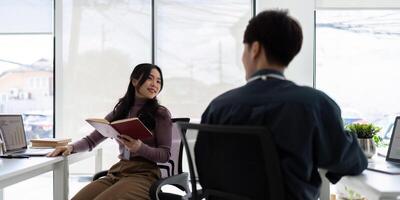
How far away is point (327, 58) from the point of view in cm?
442

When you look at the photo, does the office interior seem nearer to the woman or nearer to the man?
the woman

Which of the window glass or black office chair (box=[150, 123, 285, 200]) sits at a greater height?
the window glass

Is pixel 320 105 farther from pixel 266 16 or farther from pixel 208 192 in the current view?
pixel 208 192

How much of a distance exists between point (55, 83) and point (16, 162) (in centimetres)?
274

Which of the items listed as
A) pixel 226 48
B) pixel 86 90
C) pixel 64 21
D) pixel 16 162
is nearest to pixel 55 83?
pixel 86 90

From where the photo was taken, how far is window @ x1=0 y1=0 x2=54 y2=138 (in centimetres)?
452

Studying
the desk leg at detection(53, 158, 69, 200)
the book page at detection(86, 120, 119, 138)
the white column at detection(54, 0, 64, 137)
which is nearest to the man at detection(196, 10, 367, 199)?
the book page at detection(86, 120, 119, 138)

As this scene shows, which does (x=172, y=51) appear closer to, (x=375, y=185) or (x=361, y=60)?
(x=361, y=60)

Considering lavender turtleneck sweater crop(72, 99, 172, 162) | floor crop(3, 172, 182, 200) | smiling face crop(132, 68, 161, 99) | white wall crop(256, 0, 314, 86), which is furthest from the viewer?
white wall crop(256, 0, 314, 86)

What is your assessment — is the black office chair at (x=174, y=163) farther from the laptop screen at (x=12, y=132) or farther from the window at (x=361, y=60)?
the window at (x=361, y=60)

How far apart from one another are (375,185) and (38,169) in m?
1.58

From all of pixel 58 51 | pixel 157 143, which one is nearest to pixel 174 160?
pixel 157 143

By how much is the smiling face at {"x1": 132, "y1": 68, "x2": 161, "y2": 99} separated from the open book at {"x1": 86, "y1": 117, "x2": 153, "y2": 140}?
1.17ft

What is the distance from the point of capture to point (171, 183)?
197 centimetres
